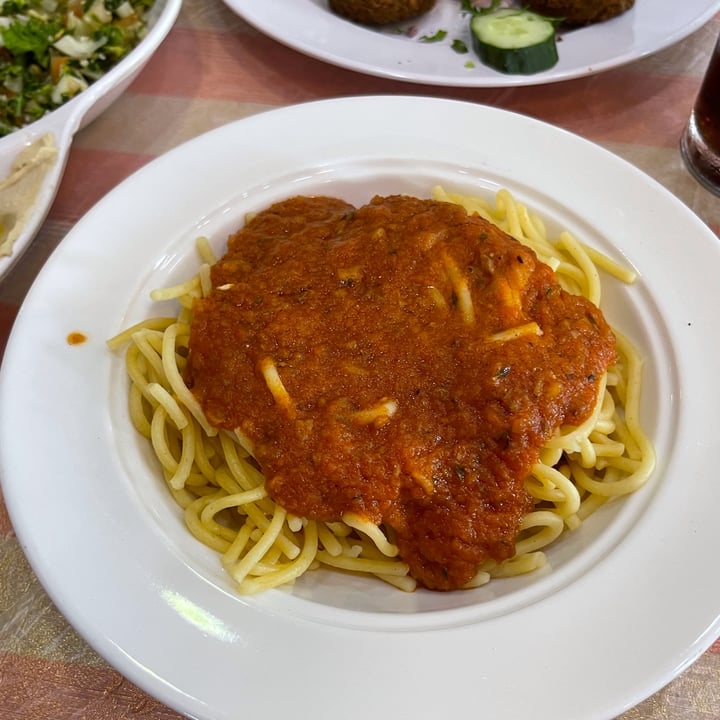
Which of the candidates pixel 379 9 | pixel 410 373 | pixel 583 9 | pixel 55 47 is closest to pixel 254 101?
pixel 379 9

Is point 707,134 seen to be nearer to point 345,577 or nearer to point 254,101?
point 254,101

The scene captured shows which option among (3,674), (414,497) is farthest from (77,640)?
(414,497)

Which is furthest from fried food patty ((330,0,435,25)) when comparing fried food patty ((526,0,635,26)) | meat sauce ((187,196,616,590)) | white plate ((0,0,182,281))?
meat sauce ((187,196,616,590))

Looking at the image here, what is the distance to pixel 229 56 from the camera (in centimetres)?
413

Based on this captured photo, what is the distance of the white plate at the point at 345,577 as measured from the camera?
191 cm

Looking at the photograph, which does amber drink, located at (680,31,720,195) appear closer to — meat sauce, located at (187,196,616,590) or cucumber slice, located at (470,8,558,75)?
cucumber slice, located at (470,8,558,75)

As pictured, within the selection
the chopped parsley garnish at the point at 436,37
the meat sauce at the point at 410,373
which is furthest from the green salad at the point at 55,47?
the meat sauce at the point at 410,373

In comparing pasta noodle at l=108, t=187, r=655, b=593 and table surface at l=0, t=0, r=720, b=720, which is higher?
table surface at l=0, t=0, r=720, b=720

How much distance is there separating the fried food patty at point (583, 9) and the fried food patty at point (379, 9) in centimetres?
62

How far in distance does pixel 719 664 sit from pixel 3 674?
227 centimetres

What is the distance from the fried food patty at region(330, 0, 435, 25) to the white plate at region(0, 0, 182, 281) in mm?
919

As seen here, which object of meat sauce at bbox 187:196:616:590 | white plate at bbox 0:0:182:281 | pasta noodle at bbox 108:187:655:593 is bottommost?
pasta noodle at bbox 108:187:655:593

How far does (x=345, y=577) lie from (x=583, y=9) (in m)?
3.13

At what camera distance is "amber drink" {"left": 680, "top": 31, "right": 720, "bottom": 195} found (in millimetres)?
3396
